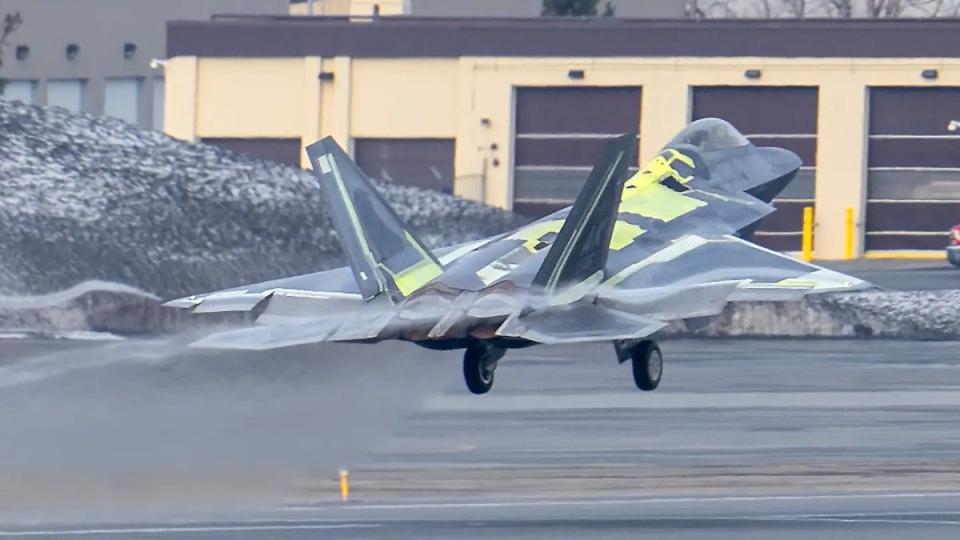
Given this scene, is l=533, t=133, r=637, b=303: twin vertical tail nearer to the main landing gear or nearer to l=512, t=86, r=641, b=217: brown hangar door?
the main landing gear

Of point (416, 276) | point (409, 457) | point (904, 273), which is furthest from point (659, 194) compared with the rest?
point (904, 273)

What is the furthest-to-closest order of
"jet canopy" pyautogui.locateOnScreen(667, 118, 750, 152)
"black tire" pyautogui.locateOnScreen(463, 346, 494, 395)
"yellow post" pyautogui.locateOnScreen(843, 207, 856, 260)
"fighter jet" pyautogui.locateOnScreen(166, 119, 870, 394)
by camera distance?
"yellow post" pyautogui.locateOnScreen(843, 207, 856, 260)
"jet canopy" pyautogui.locateOnScreen(667, 118, 750, 152)
"black tire" pyautogui.locateOnScreen(463, 346, 494, 395)
"fighter jet" pyautogui.locateOnScreen(166, 119, 870, 394)

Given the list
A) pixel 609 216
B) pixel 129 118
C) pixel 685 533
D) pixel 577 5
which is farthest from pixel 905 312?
pixel 129 118

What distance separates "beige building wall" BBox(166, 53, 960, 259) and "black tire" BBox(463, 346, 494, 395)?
28257 millimetres

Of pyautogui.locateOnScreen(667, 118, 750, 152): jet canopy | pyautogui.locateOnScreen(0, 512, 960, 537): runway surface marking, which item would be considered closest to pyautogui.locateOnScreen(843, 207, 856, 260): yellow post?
pyautogui.locateOnScreen(667, 118, 750, 152): jet canopy

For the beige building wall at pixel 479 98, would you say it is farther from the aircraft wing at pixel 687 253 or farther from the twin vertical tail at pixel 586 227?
the twin vertical tail at pixel 586 227

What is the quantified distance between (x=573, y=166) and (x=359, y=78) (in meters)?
6.56

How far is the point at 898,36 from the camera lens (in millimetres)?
50219

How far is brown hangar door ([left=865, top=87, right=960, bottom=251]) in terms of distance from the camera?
50812 mm

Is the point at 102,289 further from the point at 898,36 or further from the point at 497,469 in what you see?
the point at 898,36

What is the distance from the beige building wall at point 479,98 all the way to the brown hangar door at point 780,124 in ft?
1.26

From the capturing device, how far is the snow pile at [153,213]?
40.2m

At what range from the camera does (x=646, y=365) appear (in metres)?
25.1

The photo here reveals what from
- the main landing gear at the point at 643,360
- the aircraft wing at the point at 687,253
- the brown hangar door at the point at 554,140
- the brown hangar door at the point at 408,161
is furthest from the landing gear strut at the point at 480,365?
the brown hangar door at the point at 408,161
